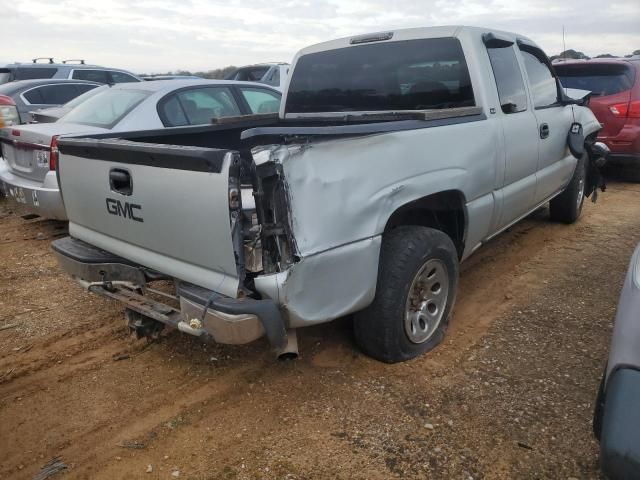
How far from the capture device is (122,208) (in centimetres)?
296

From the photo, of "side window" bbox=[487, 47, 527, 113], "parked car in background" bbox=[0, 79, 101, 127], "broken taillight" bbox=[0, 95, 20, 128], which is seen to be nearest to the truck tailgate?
"side window" bbox=[487, 47, 527, 113]

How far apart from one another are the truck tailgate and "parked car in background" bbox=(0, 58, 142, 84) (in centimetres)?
1044

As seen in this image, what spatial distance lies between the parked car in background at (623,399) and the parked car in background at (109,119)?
3.93 m

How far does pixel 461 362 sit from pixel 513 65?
7.89 ft

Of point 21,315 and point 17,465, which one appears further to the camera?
point 21,315

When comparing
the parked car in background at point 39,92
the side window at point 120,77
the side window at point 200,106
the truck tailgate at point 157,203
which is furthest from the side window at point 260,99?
the side window at point 120,77

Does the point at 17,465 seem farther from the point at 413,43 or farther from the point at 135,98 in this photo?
the point at 135,98

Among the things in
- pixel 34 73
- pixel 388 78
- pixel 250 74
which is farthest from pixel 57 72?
pixel 388 78

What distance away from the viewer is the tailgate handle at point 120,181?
2.85 m

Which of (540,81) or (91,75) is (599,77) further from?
(91,75)

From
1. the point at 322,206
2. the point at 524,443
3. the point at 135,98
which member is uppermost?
the point at 135,98

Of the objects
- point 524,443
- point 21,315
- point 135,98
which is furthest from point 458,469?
point 135,98

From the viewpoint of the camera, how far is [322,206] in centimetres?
251

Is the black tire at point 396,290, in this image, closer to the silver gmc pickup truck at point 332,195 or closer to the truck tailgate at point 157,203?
the silver gmc pickup truck at point 332,195
